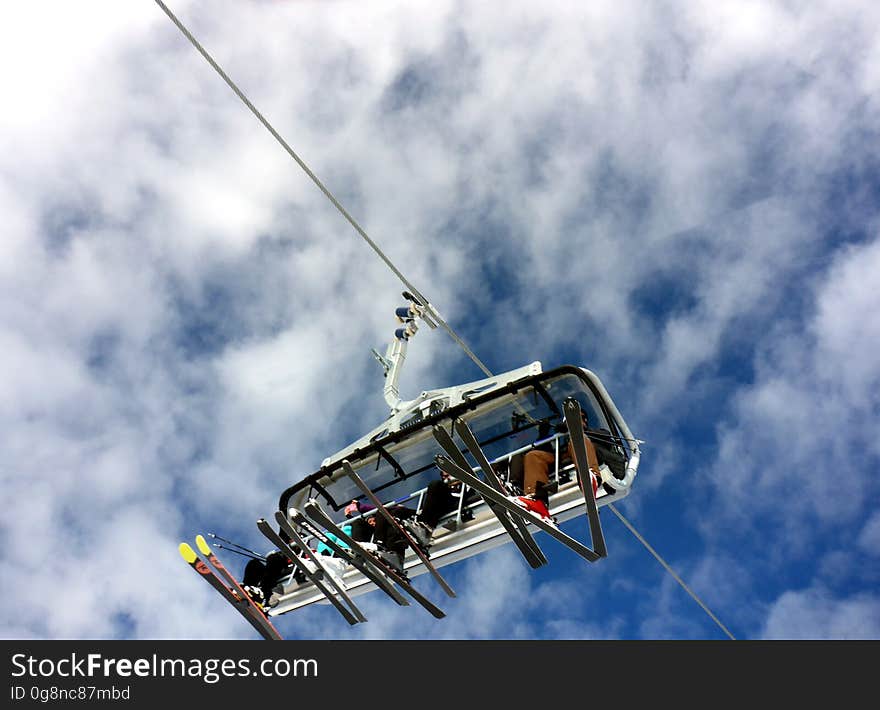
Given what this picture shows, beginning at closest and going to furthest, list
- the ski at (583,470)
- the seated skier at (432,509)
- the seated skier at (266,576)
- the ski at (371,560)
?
the ski at (583,470) → the ski at (371,560) → the seated skier at (432,509) → the seated skier at (266,576)

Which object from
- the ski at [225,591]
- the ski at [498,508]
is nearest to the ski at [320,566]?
the ski at [225,591]

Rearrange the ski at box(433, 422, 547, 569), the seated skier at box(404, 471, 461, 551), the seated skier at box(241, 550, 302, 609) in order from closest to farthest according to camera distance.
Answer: the ski at box(433, 422, 547, 569) → the seated skier at box(404, 471, 461, 551) → the seated skier at box(241, 550, 302, 609)

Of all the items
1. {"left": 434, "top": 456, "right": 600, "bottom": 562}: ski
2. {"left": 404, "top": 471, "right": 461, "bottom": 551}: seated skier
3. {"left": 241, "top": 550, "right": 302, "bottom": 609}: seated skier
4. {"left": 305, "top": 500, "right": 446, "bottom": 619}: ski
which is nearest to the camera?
{"left": 434, "top": 456, "right": 600, "bottom": 562}: ski

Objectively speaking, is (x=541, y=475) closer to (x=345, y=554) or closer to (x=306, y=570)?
(x=345, y=554)

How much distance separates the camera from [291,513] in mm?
10008

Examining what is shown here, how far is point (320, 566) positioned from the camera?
380 inches

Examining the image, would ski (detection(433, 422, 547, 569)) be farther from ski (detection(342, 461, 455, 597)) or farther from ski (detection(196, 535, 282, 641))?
ski (detection(196, 535, 282, 641))

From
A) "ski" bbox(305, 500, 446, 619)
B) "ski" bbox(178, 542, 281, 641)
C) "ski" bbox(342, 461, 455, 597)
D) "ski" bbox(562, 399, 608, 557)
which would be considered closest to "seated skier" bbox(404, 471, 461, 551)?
"ski" bbox(342, 461, 455, 597)

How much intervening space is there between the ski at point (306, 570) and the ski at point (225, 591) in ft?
2.53

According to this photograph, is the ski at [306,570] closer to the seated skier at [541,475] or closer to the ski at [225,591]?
the ski at [225,591]

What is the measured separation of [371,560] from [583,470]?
2672 mm

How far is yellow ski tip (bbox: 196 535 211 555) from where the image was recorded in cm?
946

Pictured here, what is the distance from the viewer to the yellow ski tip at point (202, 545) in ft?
31.0

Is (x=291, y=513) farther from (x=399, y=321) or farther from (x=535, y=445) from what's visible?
(x=399, y=321)
